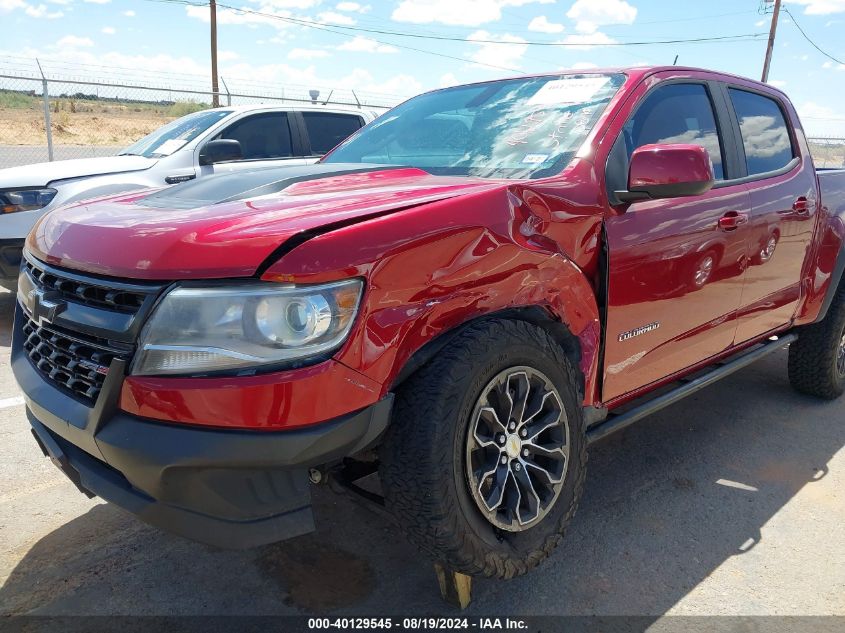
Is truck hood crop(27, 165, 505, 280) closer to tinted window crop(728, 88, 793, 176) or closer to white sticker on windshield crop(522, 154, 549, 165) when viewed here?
white sticker on windshield crop(522, 154, 549, 165)

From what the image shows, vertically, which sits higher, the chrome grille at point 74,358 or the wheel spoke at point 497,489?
the chrome grille at point 74,358

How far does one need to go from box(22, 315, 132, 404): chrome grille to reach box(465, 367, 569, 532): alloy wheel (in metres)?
1.04

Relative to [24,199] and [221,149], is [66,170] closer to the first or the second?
[24,199]

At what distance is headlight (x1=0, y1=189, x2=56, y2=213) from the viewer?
536cm

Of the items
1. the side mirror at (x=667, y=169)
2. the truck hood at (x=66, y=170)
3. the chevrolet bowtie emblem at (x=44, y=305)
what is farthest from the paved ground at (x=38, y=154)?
the side mirror at (x=667, y=169)

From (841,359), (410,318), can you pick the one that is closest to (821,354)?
(841,359)

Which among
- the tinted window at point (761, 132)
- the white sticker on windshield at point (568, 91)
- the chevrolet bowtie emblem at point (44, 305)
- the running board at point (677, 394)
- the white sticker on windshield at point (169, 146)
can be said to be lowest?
the running board at point (677, 394)

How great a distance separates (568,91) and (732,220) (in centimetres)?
95

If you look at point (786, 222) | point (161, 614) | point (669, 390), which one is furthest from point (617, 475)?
point (161, 614)

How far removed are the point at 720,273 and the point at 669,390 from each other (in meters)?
0.59

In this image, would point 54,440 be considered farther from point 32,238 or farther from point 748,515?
point 748,515

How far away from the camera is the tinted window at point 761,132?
3.48 meters

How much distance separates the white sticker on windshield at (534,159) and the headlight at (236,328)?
3.99 feet

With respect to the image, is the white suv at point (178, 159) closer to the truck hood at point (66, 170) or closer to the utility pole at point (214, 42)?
the truck hood at point (66, 170)
